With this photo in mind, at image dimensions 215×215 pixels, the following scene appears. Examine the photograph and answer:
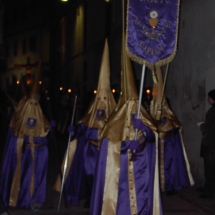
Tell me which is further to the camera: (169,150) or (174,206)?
(169,150)

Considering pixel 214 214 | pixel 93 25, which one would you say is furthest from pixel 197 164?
pixel 93 25

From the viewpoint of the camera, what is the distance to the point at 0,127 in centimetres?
3203

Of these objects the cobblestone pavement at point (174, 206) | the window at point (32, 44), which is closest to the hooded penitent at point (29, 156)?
the cobblestone pavement at point (174, 206)

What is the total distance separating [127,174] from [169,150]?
12.6 feet

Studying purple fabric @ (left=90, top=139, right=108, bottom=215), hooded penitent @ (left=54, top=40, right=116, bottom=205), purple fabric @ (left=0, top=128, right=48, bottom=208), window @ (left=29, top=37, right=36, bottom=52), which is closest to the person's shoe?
hooded penitent @ (left=54, top=40, right=116, bottom=205)

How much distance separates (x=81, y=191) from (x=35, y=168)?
89 cm

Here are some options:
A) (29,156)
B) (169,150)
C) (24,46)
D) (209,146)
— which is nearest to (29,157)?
(29,156)

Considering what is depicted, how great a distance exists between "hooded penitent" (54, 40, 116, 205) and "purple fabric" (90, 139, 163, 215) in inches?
73.0

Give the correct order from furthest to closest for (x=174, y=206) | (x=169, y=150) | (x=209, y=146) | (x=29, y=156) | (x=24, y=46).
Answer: (x=24, y=46)
(x=169, y=150)
(x=209, y=146)
(x=174, y=206)
(x=29, y=156)

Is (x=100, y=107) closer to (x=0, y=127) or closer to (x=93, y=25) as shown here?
(x=93, y=25)

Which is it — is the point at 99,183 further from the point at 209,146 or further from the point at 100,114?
the point at 209,146

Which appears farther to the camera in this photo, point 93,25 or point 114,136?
point 93,25

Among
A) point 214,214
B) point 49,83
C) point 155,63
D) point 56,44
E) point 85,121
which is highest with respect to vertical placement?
point 56,44

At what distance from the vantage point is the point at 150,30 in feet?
23.2
